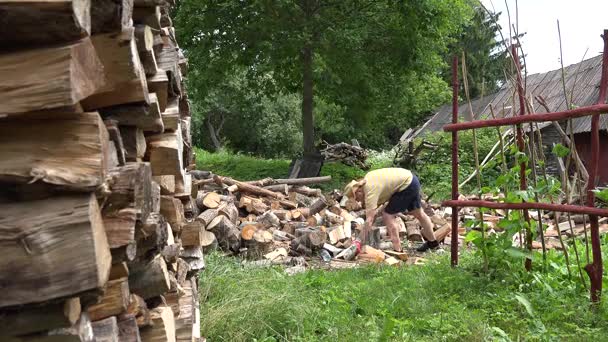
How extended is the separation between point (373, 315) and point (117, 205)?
10.3ft

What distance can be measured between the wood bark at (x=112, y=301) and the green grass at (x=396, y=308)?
2.05m

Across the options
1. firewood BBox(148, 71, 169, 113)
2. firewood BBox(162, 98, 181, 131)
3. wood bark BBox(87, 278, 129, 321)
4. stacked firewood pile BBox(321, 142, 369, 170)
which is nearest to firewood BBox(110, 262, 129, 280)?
wood bark BBox(87, 278, 129, 321)

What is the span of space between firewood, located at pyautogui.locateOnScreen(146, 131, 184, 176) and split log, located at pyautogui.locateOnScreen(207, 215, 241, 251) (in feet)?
15.7

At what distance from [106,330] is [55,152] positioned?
0.63 m

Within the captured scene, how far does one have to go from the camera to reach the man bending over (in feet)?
24.7

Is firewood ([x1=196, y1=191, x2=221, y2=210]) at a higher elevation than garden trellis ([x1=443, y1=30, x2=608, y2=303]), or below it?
below

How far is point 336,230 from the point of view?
8.49 metres

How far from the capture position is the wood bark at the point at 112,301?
1861 millimetres

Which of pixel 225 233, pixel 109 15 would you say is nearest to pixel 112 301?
pixel 109 15

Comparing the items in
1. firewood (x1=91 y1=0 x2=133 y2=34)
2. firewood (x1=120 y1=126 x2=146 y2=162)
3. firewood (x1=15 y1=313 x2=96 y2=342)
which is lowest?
firewood (x1=15 y1=313 x2=96 y2=342)

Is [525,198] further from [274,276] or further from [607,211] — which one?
[274,276]

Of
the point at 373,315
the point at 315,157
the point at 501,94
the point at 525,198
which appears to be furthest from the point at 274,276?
the point at 501,94

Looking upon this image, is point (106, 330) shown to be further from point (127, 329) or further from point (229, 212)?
point (229, 212)

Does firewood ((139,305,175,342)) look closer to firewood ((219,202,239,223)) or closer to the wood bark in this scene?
the wood bark
